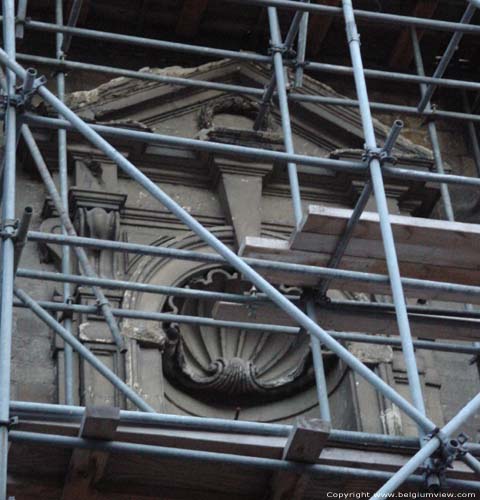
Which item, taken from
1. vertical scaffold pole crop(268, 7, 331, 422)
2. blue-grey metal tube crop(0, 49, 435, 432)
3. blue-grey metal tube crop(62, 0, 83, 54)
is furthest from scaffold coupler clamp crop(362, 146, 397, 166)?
blue-grey metal tube crop(62, 0, 83, 54)

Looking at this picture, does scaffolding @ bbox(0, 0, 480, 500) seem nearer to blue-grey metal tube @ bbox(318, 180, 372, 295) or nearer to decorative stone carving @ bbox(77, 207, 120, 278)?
blue-grey metal tube @ bbox(318, 180, 372, 295)

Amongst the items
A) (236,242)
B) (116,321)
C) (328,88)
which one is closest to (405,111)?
(328,88)

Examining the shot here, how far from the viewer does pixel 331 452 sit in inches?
458

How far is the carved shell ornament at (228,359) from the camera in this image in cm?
1512

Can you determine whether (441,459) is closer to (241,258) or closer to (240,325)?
(241,258)

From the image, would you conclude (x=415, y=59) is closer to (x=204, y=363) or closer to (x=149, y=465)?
(x=204, y=363)

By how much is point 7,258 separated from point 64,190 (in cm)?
316

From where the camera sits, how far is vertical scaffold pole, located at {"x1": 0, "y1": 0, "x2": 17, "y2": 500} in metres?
10.9

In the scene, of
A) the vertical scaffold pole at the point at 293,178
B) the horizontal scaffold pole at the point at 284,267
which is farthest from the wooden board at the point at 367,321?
the horizontal scaffold pole at the point at 284,267

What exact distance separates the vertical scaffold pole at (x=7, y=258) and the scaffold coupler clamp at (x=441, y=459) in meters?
2.47

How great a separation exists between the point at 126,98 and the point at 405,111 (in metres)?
2.28

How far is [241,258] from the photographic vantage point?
41.1ft

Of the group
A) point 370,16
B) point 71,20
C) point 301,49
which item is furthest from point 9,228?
point 370,16

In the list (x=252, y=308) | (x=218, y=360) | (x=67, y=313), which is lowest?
(x=252, y=308)
